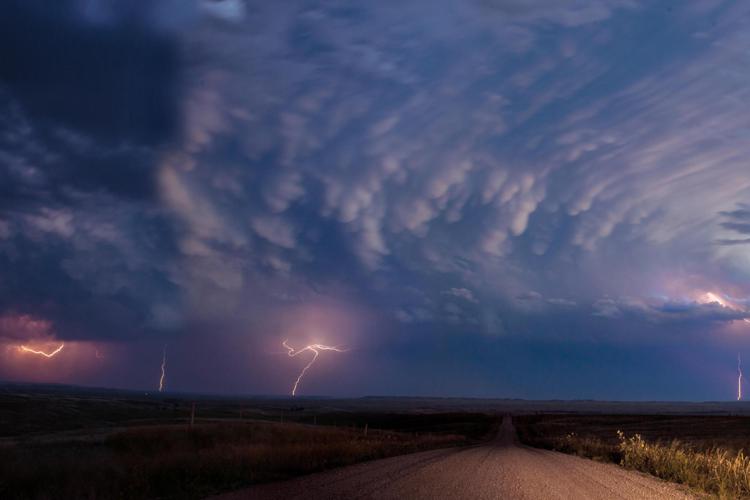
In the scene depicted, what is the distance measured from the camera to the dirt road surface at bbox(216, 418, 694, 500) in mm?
14066

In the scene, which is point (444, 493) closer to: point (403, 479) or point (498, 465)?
point (403, 479)

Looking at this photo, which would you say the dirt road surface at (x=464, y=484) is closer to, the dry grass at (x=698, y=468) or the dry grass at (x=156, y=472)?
the dry grass at (x=698, y=468)

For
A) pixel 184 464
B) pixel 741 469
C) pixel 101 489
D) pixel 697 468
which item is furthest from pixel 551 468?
pixel 101 489

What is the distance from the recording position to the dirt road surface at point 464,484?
1407 cm

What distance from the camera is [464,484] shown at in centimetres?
1606

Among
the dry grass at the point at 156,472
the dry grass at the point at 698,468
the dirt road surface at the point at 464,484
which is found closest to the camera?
the dirt road surface at the point at 464,484

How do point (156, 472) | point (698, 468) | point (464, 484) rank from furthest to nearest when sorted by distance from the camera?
point (698, 468) → point (156, 472) → point (464, 484)

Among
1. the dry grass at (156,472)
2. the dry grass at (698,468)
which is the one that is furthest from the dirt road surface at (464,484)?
the dry grass at (156,472)

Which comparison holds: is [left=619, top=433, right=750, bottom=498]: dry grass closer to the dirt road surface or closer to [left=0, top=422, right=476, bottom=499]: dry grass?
the dirt road surface

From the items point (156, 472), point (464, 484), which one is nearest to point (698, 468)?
point (464, 484)

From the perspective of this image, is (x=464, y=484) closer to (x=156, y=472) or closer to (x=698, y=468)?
(x=156, y=472)

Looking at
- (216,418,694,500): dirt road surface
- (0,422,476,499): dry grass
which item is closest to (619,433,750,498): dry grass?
(216,418,694,500): dirt road surface

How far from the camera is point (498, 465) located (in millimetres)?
22469

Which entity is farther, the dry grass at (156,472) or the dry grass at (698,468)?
the dry grass at (698,468)
